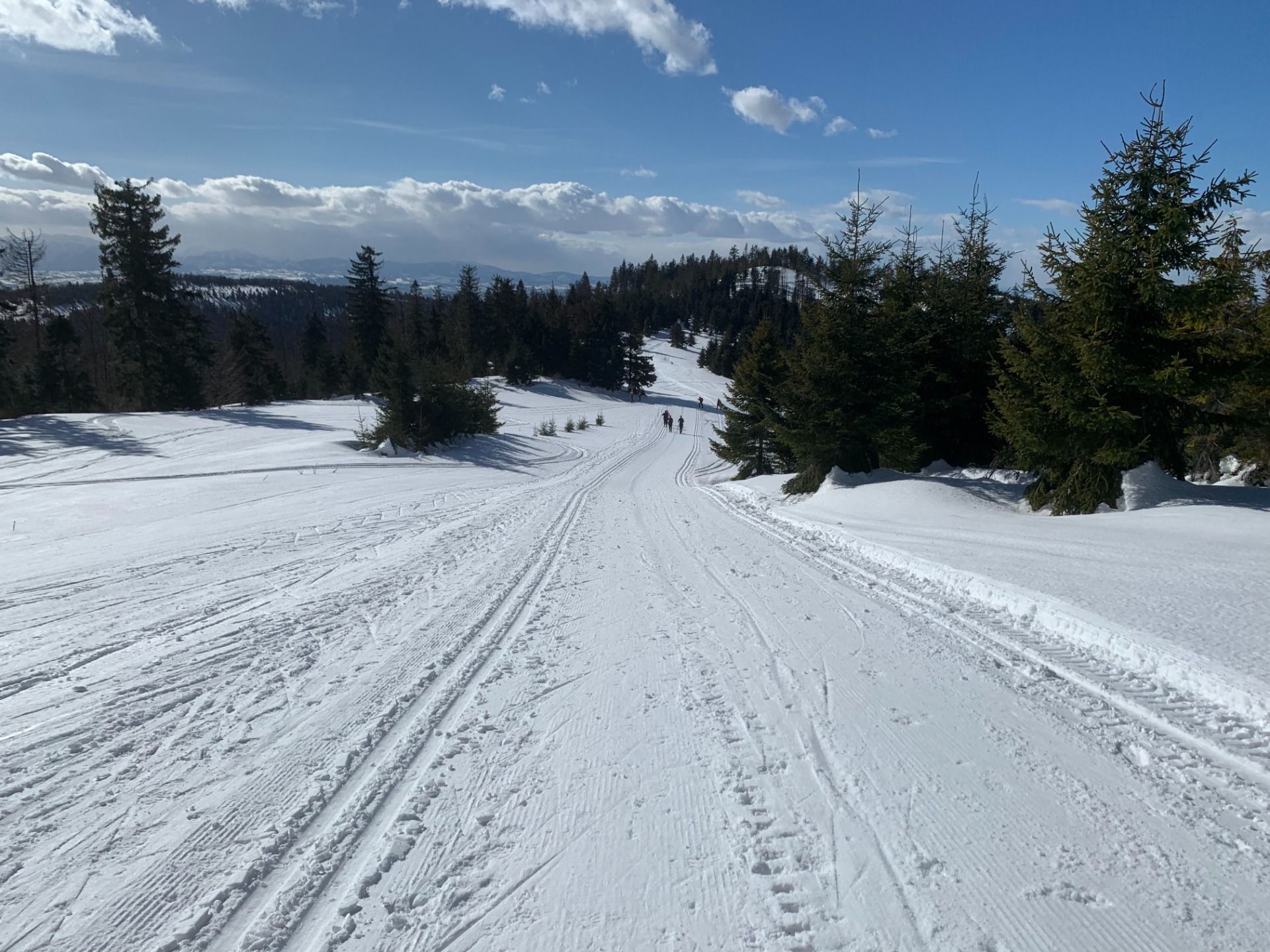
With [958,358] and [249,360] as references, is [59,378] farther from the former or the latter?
[958,358]

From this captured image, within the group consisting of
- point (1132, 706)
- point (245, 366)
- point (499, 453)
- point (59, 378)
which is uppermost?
point (245, 366)

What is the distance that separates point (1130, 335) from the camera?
10.6 m

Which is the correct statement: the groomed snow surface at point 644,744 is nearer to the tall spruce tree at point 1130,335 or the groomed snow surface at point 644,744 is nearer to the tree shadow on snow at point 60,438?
the tall spruce tree at point 1130,335

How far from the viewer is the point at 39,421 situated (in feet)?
70.7

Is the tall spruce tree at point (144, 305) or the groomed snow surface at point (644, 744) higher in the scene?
the tall spruce tree at point (144, 305)

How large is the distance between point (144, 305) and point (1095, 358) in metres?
37.6

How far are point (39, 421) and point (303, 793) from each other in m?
26.7

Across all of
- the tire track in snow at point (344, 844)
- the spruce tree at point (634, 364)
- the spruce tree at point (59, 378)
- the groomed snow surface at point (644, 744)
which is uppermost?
the spruce tree at point (634, 364)

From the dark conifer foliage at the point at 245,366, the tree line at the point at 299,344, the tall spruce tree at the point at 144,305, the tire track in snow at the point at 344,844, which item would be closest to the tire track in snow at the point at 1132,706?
the tire track in snow at the point at 344,844

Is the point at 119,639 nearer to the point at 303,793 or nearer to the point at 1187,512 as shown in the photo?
the point at 303,793

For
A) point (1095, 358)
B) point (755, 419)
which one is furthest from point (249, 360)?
point (1095, 358)

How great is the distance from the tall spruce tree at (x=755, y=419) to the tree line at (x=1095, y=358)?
22.8ft

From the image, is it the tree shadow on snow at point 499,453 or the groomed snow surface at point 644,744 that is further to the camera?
the tree shadow on snow at point 499,453

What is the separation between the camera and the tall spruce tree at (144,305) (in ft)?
94.1
